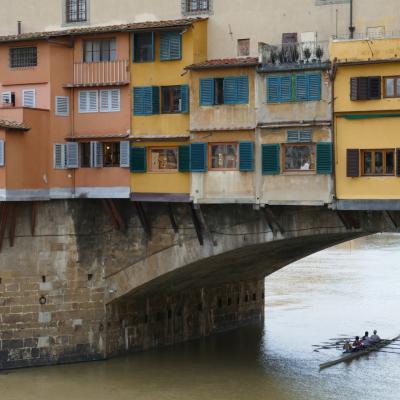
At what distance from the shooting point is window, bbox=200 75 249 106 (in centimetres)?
2548

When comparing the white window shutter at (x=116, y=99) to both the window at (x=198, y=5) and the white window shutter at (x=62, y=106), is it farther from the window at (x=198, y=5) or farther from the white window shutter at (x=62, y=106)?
the window at (x=198, y=5)

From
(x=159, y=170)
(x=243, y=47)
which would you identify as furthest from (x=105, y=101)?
(x=243, y=47)

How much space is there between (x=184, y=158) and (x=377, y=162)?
15.6 ft

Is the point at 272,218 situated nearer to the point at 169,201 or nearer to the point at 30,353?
the point at 169,201

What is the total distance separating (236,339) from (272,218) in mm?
8354

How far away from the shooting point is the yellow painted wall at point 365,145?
23.9m

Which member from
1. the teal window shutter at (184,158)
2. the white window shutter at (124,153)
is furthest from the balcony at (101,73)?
the teal window shutter at (184,158)

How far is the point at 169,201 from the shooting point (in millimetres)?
26531

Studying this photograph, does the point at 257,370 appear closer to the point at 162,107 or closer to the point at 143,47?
the point at 162,107

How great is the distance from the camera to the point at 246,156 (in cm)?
2536

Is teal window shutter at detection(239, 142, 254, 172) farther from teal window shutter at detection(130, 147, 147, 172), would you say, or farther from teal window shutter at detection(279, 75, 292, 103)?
teal window shutter at detection(130, 147, 147, 172)

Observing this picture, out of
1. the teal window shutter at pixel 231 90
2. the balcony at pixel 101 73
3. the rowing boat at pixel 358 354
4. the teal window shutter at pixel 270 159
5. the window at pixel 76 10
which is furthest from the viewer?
the rowing boat at pixel 358 354

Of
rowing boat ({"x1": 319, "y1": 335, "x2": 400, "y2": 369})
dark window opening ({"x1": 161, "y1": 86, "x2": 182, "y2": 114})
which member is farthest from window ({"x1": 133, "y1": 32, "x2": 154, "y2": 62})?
rowing boat ({"x1": 319, "y1": 335, "x2": 400, "y2": 369})

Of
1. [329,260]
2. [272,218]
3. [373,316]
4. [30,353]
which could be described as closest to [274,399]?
[272,218]
